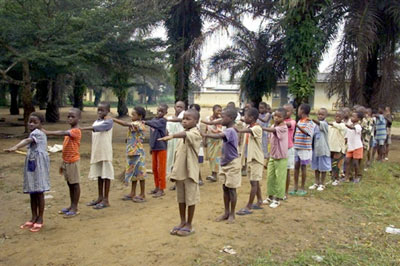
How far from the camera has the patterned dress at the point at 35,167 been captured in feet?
14.7

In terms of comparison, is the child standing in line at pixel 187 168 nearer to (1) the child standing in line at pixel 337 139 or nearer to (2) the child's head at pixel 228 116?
(2) the child's head at pixel 228 116

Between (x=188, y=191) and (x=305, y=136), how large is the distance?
282 centimetres

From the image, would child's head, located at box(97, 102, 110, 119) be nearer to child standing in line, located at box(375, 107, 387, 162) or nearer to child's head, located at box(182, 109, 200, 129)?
child's head, located at box(182, 109, 200, 129)

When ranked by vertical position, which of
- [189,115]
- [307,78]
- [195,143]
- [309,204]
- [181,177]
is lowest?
[309,204]

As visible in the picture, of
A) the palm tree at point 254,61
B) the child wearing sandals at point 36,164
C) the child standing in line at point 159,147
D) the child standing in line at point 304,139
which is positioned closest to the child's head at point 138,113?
the child standing in line at point 159,147

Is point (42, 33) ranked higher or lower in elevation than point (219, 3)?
lower

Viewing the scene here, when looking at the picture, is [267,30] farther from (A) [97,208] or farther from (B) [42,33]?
(A) [97,208]

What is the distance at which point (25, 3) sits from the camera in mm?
10344

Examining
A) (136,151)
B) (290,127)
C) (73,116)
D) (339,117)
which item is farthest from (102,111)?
Result: (339,117)

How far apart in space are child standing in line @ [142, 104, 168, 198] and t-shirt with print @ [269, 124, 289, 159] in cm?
171

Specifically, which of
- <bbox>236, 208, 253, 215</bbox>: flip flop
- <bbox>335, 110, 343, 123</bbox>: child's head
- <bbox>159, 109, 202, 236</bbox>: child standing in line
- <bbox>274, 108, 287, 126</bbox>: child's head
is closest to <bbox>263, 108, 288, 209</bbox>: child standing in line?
<bbox>274, 108, 287, 126</bbox>: child's head

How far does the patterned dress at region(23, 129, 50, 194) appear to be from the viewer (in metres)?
4.47

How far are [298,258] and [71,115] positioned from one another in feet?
10.4

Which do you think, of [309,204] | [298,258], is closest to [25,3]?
[309,204]
